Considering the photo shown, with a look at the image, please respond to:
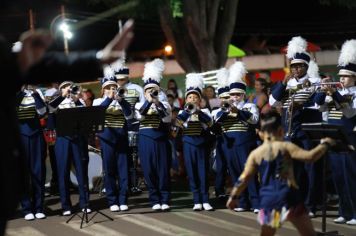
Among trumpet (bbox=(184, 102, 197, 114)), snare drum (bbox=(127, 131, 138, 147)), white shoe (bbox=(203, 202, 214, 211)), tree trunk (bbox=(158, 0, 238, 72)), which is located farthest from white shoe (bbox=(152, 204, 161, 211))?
tree trunk (bbox=(158, 0, 238, 72))

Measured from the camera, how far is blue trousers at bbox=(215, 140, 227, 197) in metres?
10.8

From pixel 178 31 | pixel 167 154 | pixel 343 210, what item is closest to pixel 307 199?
pixel 343 210

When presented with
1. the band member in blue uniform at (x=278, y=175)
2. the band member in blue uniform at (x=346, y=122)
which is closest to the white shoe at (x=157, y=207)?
the band member in blue uniform at (x=346, y=122)

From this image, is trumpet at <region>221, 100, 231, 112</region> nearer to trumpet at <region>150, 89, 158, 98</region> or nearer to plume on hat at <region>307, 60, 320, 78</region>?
trumpet at <region>150, 89, 158, 98</region>

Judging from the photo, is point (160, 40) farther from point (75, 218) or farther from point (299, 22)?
point (75, 218)

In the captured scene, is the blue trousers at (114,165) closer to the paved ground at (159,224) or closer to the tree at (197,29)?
the paved ground at (159,224)

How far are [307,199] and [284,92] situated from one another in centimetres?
164

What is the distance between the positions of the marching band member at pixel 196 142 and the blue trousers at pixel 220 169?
1.92ft

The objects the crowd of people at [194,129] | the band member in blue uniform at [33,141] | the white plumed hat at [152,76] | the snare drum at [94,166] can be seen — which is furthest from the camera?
the snare drum at [94,166]

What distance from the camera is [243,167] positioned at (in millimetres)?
10172

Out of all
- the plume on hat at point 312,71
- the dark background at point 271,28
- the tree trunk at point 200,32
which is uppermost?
the dark background at point 271,28

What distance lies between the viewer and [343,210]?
9102 mm

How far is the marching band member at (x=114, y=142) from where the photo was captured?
9.98m

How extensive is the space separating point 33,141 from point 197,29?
29.3ft
